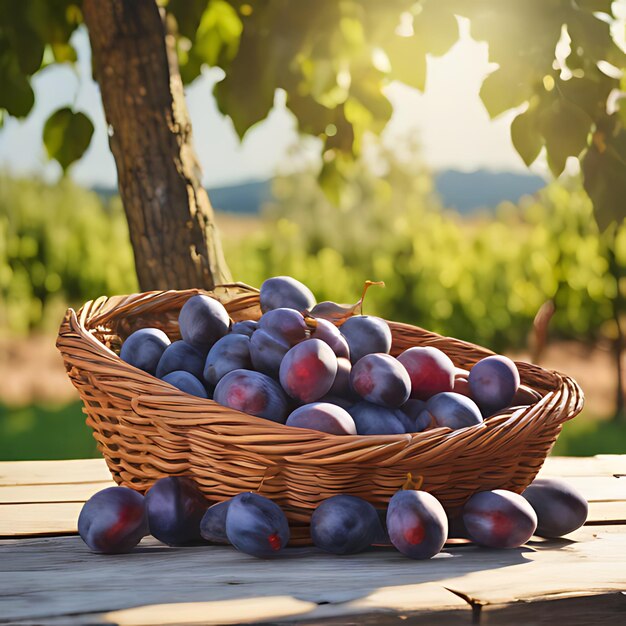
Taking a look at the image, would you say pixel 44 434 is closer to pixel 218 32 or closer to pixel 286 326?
pixel 218 32

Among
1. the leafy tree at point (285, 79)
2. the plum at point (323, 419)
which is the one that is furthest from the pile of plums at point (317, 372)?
the leafy tree at point (285, 79)

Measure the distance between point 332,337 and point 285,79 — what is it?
774mm

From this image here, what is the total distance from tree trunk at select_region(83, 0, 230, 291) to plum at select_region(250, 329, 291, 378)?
0.66 metres

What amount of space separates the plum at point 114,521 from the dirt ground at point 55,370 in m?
3.78

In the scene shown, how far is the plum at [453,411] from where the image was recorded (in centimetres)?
98

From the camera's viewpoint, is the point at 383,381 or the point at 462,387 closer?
the point at 383,381

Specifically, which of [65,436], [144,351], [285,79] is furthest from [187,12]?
[65,436]

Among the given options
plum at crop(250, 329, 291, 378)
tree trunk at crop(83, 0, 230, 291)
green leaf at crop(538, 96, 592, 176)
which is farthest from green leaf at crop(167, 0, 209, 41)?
plum at crop(250, 329, 291, 378)

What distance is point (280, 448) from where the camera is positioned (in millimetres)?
899

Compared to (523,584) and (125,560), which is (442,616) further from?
(125,560)

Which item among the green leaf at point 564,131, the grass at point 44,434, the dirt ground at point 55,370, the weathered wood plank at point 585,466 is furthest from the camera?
the dirt ground at point 55,370

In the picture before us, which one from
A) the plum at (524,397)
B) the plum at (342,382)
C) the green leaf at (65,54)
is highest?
the green leaf at (65,54)

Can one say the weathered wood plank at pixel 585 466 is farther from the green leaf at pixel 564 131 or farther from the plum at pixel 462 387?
the green leaf at pixel 564 131

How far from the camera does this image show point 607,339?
16.8 feet
